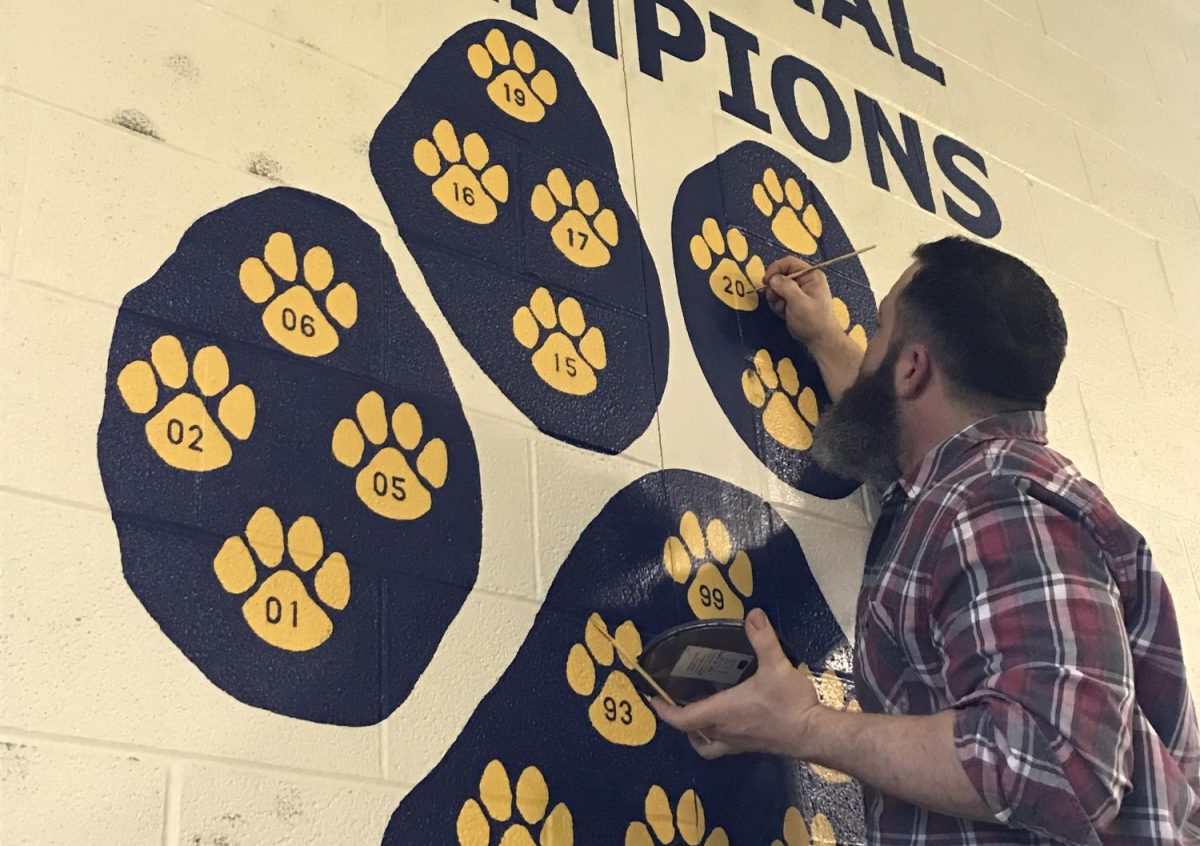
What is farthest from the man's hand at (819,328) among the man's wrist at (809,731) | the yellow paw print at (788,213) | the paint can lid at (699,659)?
the man's wrist at (809,731)

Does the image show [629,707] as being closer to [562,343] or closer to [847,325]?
[562,343]

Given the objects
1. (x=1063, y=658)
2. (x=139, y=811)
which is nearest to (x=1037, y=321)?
(x=1063, y=658)

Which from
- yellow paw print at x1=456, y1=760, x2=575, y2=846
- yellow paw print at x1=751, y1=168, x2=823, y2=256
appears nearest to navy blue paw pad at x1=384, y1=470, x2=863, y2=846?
yellow paw print at x1=456, y1=760, x2=575, y2=846

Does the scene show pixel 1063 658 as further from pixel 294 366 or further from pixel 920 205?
pixel 920 205

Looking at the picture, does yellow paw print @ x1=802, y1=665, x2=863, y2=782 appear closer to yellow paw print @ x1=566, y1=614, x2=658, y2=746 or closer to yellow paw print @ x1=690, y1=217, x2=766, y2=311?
yellow paw print @ x1=566, y1=614, x2=658, y2=746

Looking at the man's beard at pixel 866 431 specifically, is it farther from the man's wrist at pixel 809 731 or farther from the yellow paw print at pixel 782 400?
the man's wrist at pixel 809 731

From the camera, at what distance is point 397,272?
1.72m

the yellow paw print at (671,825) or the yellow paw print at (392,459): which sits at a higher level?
the yellow paw print at (392,459)

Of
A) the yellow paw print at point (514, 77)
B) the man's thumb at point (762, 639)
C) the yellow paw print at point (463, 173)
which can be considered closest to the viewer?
the man's thumb at point (762, 639)

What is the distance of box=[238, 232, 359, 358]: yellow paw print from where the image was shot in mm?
1598

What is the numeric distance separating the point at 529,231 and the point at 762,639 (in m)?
0.61

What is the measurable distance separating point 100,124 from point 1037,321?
1076 millimetres

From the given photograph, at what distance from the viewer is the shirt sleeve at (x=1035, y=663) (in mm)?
1349

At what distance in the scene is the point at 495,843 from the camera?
149 cm
